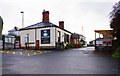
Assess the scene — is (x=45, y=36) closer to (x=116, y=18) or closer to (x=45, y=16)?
(x=45, y=16)

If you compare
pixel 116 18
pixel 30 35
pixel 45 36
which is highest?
pixel 116 18

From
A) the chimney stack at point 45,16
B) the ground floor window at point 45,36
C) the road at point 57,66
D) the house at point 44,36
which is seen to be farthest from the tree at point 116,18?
the chimney stack at point 45,16

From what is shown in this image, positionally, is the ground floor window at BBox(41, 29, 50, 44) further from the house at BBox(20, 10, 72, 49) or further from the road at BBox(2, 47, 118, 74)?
the road at BBox(2, 47, 118, 74)

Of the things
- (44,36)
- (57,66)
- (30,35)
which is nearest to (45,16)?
(30,35)

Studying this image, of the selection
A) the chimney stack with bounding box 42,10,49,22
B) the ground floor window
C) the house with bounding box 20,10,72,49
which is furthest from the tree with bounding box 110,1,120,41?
the chimney stack with bounding box 42,10,49,22

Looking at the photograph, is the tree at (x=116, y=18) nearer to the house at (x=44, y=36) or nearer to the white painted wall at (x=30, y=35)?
the house at (x=44, y=36)

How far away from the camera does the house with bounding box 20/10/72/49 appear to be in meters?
37.4

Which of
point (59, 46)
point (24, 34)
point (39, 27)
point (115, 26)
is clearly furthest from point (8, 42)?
point (115, 26)

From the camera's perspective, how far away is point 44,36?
1499 inches

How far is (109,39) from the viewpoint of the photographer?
118ft

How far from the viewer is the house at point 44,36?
37.4 meters

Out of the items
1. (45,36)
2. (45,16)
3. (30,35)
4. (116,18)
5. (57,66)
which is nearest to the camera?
(57,66)

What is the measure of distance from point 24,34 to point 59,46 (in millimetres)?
7872

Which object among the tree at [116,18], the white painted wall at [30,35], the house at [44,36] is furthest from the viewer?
the white painted wall at [30,35]
